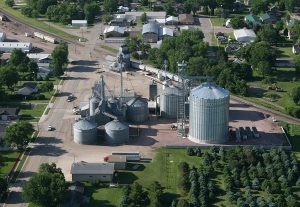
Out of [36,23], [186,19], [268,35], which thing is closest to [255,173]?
[268,35]

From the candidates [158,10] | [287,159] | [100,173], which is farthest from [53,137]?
[158,10]

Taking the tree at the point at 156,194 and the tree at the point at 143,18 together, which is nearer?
the tree at the point at 156,194

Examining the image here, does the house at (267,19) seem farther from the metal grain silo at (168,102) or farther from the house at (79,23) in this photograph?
the metal grain silo at (168,102)

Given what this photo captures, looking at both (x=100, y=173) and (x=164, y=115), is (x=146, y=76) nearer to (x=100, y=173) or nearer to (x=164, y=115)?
(x=164, y=115)

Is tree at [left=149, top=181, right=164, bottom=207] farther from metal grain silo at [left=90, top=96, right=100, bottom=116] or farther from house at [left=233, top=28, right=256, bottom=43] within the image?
house at [left=233, top=28, right=256, bottom=43]

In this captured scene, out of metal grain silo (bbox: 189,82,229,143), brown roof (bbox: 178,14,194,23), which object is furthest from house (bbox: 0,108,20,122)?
brown roof (bbox: 178,14,194,23)

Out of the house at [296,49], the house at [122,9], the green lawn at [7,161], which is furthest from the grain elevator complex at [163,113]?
the house at [122,9]
